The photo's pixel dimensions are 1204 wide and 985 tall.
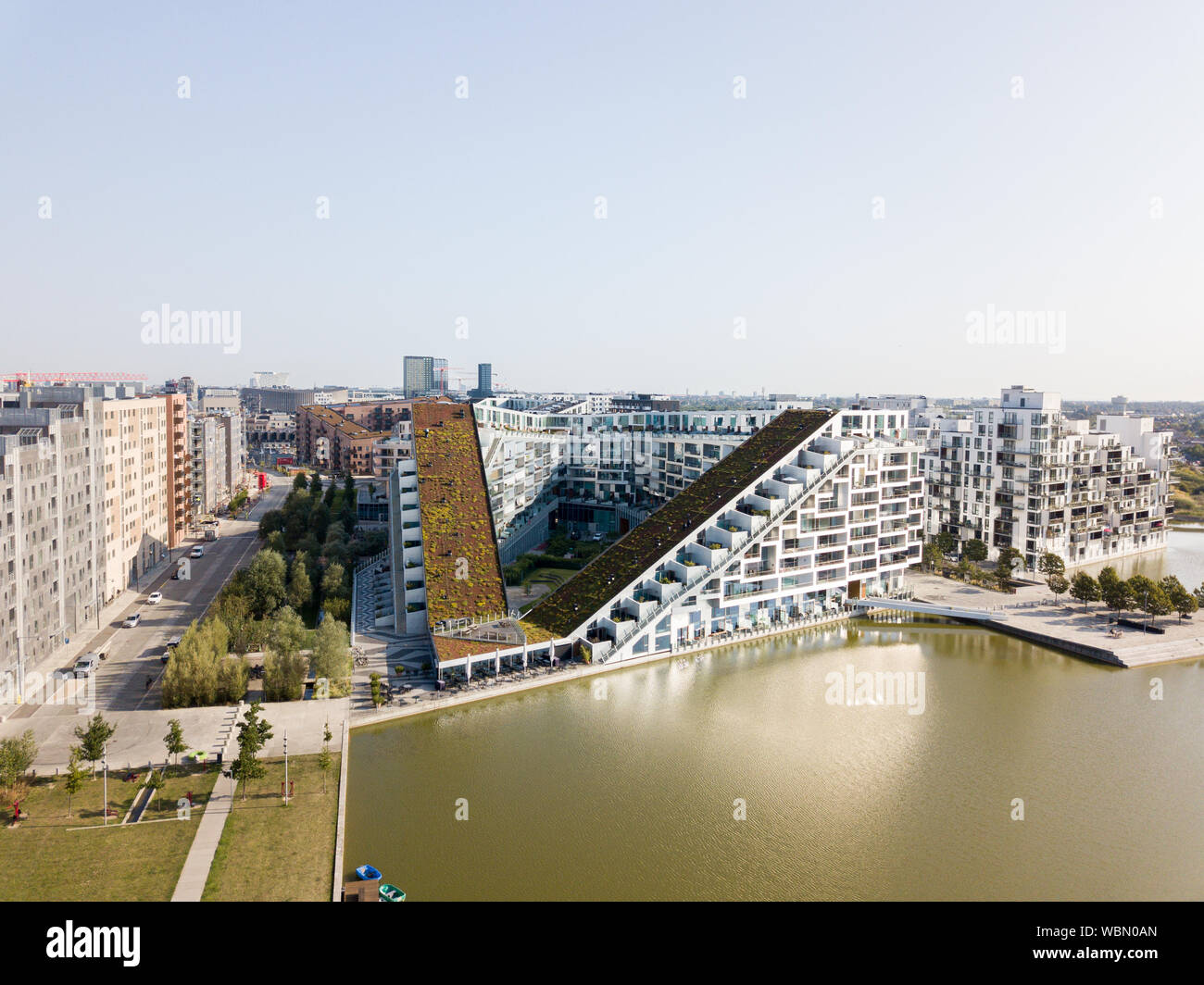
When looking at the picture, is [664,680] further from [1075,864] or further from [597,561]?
[1075,864]

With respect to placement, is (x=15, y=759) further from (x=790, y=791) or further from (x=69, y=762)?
(x=790, y=791)

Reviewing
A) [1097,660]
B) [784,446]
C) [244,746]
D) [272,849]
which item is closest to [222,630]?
[244,746]

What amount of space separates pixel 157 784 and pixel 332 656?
6.91m

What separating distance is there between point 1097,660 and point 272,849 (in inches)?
1159

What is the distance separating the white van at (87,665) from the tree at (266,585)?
227 inches

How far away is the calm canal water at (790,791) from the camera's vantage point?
681 inches

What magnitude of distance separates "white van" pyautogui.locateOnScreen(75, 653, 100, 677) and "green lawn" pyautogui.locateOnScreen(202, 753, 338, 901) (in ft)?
35.8

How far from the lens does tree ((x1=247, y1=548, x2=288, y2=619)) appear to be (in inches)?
1350

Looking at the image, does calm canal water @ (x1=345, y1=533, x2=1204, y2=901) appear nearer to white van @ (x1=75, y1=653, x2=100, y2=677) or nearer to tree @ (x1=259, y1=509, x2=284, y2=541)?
white van @ (x1=75, y1=653, x2=100, y2=677)

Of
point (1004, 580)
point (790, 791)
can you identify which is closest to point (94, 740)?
point (790, 791)

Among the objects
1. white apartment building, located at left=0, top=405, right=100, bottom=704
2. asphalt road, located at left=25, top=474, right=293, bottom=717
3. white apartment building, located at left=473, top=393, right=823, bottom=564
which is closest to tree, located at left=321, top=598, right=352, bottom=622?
asphalt road, located at left=25, top=474, right=293, bottom=717

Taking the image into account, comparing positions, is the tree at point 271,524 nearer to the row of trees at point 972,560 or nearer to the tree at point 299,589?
the tree at point 299,589

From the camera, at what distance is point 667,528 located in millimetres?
36906
